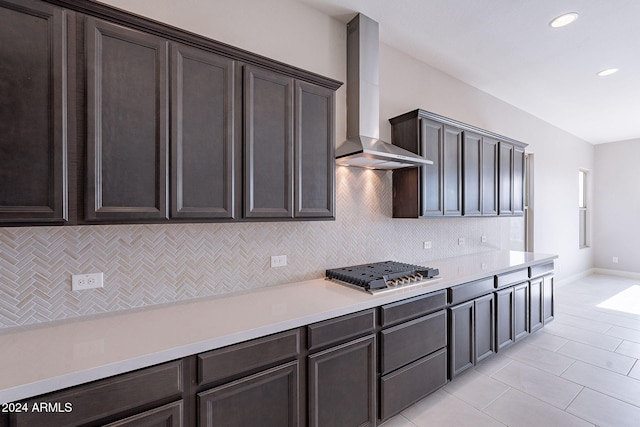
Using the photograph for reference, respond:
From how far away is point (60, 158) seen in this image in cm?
127

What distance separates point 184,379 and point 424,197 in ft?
7.85

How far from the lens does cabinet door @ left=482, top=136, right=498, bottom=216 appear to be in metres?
3.44

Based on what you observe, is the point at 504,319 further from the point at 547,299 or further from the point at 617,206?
the point at 617,206

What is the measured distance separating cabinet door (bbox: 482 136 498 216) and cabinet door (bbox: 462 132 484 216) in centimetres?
9

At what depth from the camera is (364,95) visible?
260 centimetres

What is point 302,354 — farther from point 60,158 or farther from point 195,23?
point 195,23

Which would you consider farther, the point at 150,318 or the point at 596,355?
the point at 596,355

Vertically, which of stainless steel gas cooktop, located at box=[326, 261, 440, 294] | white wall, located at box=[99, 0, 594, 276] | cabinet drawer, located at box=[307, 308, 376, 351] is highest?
white wall, located at box=[99, 0, 594, 276]

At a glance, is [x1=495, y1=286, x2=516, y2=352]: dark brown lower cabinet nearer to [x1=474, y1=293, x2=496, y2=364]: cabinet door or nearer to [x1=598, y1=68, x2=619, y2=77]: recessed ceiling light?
[x1=474, y1=293, x2=496, y2=364]: cabinet door

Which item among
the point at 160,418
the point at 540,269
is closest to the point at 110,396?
the point at 160,418

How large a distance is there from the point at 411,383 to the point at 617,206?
7696 mm

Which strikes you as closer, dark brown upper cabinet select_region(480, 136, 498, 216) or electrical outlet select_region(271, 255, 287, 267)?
electrical outlet select_region(271, 255, 287, 267)

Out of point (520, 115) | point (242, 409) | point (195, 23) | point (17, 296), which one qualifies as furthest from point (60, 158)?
point (520, 115)

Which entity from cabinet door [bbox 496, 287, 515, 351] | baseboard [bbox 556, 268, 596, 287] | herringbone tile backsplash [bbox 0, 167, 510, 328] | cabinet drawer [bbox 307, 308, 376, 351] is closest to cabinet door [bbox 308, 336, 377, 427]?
cabinet drawer [bbox 307, 308, 376, 351]
